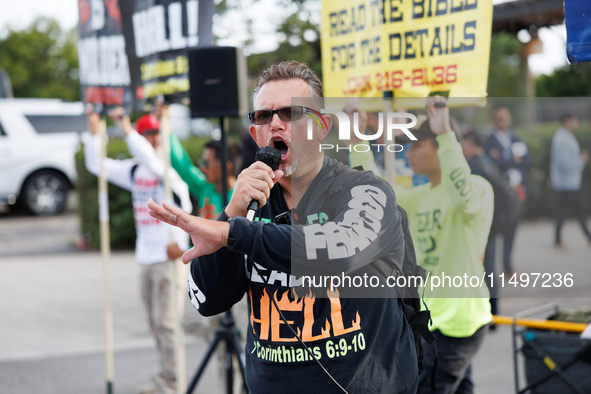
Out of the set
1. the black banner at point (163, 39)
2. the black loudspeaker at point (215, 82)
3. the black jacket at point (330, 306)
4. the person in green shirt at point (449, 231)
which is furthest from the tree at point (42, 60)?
the black jacket at point (330, 306)

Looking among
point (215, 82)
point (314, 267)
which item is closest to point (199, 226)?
point (314, 267)

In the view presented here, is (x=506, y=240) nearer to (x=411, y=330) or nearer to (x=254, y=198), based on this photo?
(x=411, y=330)

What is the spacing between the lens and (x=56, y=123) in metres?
13.6

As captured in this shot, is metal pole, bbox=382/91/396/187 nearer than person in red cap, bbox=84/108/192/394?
Yes

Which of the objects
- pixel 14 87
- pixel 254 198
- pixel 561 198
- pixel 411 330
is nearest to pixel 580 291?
pixel 561 198

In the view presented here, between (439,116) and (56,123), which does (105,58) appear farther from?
(56,123)

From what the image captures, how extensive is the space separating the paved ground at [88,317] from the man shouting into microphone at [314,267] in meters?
1.50

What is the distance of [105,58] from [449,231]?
3.62 m

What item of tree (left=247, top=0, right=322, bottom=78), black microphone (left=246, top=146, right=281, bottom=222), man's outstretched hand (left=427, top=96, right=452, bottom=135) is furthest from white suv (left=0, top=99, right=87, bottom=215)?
black microphone (left=246, top=146, right=281, bottom=222)

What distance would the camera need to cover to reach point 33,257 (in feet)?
33.0

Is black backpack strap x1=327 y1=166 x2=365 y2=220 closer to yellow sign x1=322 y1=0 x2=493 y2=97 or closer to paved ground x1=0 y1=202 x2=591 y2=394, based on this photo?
yellow sign x1=322 y1=0 x2=493 y2=97

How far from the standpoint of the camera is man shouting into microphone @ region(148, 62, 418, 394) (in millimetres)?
1722

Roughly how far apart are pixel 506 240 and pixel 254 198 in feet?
21.6

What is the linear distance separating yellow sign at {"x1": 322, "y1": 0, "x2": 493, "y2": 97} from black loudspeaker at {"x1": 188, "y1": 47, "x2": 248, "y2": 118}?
0.65m
